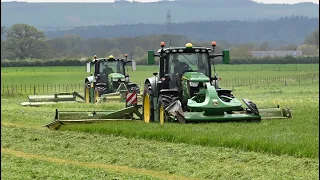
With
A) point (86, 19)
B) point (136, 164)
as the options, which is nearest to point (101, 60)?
point (136, 164)

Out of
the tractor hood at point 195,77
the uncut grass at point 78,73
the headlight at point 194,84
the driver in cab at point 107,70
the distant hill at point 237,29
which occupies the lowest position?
the uncut grass at point 78,73

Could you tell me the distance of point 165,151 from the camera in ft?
38.5

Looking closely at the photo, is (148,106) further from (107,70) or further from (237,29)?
(237,29)

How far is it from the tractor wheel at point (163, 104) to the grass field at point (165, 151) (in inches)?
42.9

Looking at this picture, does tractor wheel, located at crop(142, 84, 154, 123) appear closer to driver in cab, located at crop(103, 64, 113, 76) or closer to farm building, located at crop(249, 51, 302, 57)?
driver in cab, located at crop(103, 64, 113, 76)

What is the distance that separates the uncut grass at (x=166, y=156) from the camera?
941cm

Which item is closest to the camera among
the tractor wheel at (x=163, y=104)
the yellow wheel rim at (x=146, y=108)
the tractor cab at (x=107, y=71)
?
the tractor wheel at (x=163, y=104)

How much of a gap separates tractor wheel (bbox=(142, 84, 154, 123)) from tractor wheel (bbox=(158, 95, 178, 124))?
2.74 ft

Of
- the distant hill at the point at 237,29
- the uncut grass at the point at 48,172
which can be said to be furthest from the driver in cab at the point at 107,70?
the distant hill at the point at 237,29

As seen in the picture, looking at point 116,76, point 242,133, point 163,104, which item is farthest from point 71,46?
point 242,133

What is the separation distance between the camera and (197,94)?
52.9 feet

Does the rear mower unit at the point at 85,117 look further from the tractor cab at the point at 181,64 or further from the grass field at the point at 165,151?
the tractor cab at the point at 181,64

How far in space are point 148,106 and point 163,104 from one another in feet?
5.73

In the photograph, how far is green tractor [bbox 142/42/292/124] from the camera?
1546cm
